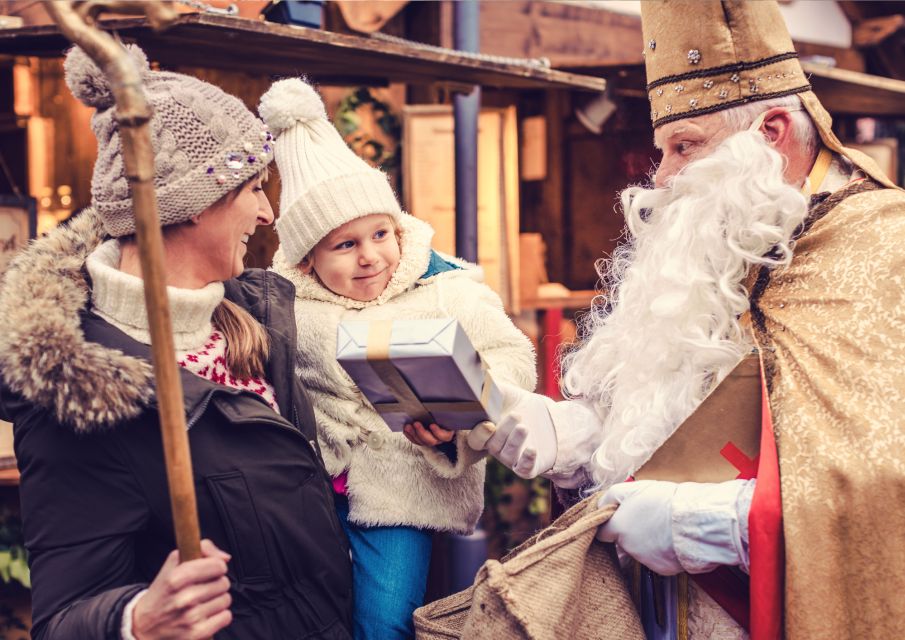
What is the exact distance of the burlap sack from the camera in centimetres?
186

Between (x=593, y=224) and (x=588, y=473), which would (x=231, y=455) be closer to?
(x=588, y=473)

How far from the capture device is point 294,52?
3.69 meters

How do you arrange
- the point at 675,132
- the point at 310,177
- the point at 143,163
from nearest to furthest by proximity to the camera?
the point at 143,163
the point at 675,132
the point at 310,177

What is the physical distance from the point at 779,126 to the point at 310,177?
123cm

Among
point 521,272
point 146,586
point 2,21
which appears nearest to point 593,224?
point 521,272

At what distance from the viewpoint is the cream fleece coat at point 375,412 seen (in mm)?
2533

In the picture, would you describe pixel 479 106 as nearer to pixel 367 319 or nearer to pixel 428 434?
pixel 367 319

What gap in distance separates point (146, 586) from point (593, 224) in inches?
215

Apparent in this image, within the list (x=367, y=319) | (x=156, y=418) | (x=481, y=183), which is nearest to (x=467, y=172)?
(x=481, y=183)

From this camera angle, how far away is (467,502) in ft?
8.61

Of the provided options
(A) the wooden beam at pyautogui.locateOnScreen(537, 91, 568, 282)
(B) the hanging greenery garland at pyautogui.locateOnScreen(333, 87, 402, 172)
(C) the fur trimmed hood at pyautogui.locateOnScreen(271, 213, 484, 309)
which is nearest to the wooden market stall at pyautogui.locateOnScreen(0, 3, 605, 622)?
(B) the hanging greenery garland at pyautogui.locateOnScreen(333, 87, 402, 172)

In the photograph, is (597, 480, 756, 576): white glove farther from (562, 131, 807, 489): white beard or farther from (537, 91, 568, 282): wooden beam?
(537, 91, 568, 282): wooden beam

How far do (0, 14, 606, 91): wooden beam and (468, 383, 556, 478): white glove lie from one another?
165cm

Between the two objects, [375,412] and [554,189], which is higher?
[554,189]
